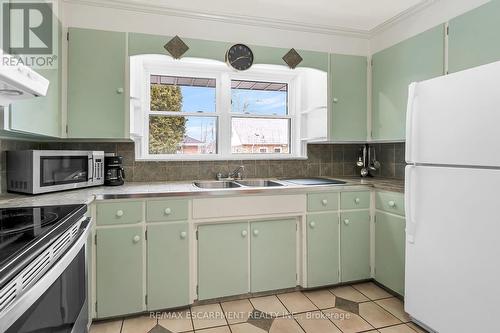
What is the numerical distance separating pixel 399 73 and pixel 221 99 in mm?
1518

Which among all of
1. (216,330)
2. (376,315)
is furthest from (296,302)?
(216,330)

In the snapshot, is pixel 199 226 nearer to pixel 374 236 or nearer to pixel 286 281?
pixel 286 281

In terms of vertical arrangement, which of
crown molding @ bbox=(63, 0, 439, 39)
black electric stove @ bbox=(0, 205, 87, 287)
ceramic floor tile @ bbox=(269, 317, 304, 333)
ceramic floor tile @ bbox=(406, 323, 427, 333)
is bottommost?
ceramic floor tile @ bbox=(269, 317, 304, 333)

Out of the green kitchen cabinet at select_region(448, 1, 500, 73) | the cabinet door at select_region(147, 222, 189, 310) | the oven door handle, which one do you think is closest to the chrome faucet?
the cabinet door at select_region(147, 222, 189, 310)

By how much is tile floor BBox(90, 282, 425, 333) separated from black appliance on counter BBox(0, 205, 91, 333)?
0.64m

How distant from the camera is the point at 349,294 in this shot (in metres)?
2.41

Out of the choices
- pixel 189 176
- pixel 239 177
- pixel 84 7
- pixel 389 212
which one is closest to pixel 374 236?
pixel 389 212

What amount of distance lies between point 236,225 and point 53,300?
1333 mm

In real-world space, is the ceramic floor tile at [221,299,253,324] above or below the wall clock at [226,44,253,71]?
below

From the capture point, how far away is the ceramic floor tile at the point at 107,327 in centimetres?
191

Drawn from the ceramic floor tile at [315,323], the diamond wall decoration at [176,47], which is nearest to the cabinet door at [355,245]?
the ceramic floor tile at [315,323]

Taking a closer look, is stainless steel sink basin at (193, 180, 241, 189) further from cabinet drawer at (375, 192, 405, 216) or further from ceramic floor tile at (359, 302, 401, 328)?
ceramic floor tile at (359, 302, 401, 328)

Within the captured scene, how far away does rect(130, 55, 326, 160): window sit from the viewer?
8.73 feet

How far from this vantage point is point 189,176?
271cm
